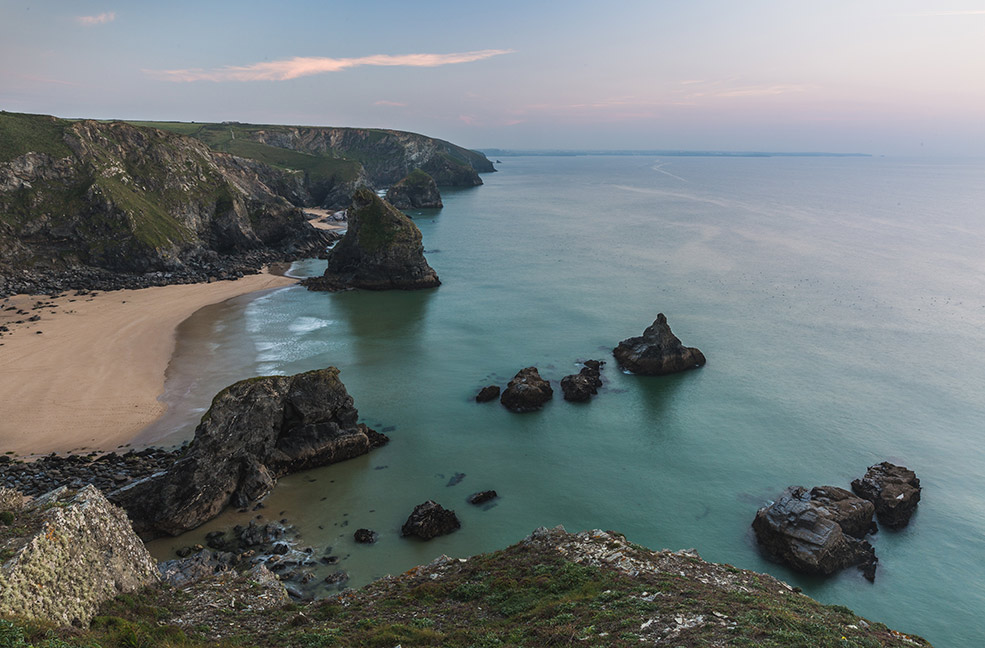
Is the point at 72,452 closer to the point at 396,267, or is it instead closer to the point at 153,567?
the point at 153,567

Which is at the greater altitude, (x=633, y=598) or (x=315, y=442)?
(x=633, y=598)

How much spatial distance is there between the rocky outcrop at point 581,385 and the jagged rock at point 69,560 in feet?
123

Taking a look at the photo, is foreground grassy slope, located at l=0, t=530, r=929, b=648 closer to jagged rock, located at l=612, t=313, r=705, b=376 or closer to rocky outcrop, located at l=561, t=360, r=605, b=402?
rocky outcrop, located at l=561, t=360, r=605, b=402

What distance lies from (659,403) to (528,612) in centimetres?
3596

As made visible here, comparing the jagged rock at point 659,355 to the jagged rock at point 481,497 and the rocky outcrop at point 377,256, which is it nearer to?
the jagged rock at point 481,497

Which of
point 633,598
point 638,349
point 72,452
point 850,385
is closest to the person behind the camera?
point 633,598

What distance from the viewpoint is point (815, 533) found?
104 ft

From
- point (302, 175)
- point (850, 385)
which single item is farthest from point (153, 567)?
point (302, 175)

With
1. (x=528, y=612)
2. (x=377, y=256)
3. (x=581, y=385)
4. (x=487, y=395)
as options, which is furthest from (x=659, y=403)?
(x=377, y=256)

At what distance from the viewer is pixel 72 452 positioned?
41.5m

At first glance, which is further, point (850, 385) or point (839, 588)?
point (850, 385)

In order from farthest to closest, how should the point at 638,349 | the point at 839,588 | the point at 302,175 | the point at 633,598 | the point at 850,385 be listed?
the point at 302,175 < the point at 638,349 < the point at 850,385 < the point at 839,588 < the point at 633,598

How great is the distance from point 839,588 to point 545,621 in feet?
68.6

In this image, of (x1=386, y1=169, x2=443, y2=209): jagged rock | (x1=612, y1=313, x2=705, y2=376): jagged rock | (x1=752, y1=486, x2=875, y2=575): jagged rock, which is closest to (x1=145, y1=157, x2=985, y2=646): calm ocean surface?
(x1=752, y1=486, x2=875, y2=575): jagged rock
